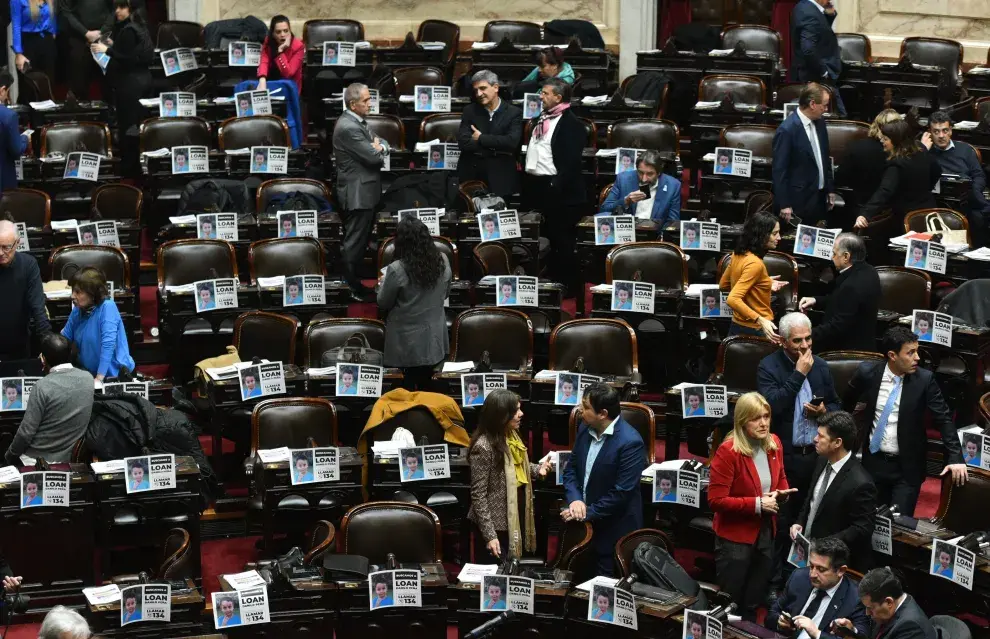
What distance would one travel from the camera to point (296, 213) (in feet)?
35.2

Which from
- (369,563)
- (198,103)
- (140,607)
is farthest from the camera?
(198,103)

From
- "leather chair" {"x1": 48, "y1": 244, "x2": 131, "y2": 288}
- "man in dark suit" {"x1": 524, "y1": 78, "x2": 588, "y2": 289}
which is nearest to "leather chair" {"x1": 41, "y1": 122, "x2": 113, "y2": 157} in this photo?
"leather chair" {"x1": 48, "y1": 244, "x2": 131, "y2": 288}

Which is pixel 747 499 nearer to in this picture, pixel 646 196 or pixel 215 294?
pixel 646 196

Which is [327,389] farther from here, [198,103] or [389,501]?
[198,103]

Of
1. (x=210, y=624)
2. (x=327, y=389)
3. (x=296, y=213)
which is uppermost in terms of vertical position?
(x=296, y=213)

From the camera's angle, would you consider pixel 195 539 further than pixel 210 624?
Yes

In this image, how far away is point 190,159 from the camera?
11.7m

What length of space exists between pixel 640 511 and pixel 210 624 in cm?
203

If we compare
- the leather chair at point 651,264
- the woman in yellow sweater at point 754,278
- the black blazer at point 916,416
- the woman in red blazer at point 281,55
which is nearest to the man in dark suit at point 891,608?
the black blazer at point 916,416

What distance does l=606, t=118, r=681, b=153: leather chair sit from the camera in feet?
39.6

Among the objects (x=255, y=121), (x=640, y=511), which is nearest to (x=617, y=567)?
(x=640, y=511)

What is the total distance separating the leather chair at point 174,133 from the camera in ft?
40.1

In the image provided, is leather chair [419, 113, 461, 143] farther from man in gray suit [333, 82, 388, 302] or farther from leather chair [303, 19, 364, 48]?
leather chair [303, 19, 364, 48]

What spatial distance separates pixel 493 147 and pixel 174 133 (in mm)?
2674
